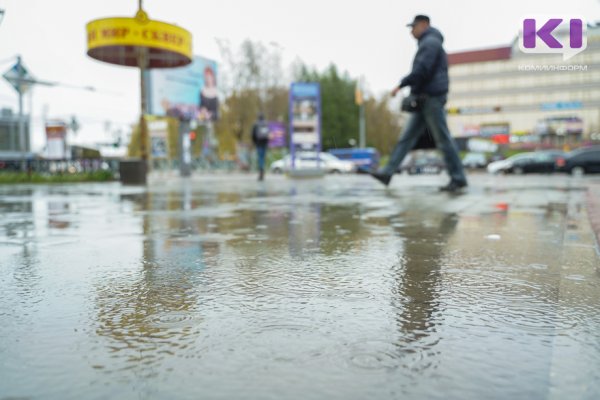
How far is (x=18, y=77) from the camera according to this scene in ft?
70.9

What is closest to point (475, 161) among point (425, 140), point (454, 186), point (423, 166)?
point (423, 166)

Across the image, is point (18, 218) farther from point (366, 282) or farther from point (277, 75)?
point (277, 75)

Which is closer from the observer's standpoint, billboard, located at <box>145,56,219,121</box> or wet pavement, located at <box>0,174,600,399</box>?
wet pavement, located at <box>0,174,600,399</box>

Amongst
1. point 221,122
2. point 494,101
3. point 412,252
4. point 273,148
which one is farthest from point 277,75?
point 494,101

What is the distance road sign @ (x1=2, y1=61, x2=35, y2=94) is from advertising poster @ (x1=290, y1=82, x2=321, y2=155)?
9558 mm

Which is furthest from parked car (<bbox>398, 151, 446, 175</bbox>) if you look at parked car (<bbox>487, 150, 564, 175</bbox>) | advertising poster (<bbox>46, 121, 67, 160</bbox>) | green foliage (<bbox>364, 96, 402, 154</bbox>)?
green foliage (<bbox>364, 96, 402, 154</bbox>)

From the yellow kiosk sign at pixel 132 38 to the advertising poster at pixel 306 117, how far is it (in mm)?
5857

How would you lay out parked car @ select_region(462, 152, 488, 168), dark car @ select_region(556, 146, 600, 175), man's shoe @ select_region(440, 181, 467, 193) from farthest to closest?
parked car @ select_region(462, 152, 488, 168) < dark car @ select_region(556, 146, 600, 175) < man's shoe @ select_region(440, 181, 467, 193)

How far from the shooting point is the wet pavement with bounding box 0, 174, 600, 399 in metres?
1.67

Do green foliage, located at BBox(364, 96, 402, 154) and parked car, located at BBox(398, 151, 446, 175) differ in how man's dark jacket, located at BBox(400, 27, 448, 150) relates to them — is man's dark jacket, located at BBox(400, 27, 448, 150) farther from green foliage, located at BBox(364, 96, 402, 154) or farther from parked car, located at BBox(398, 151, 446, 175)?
green foliage, located at BBox(364, 96, 402, 154)

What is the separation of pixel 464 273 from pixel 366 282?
581 millimetres

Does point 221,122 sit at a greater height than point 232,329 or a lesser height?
greater

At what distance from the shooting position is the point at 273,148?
7619 centimetres

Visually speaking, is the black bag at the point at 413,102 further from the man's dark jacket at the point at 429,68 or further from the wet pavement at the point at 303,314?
the wet pavement at the point at 303,314
